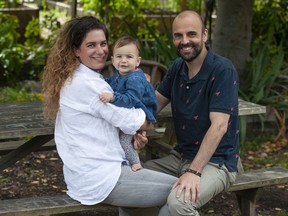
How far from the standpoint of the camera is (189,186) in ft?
12.8

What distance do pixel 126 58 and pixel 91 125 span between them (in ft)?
1.40

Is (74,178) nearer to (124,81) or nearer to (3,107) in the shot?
(124,81)

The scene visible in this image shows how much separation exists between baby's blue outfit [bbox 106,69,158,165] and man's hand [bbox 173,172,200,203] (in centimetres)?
28

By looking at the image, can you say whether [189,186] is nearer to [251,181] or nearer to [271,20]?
[251,181]

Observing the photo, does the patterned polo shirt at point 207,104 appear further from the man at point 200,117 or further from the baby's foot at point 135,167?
the baby's foot at point 135,167

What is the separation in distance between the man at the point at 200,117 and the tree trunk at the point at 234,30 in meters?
3.57

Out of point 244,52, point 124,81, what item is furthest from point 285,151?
point 124,81

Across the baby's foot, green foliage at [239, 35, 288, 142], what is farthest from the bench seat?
green foliage at [239, 35, 288, 142]

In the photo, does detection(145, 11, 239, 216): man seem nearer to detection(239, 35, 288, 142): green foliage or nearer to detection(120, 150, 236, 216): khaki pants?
detection(120, 150, 236, 216): khaki pants

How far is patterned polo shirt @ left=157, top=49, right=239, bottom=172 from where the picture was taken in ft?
13.4

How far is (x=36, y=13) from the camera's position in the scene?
441 inches

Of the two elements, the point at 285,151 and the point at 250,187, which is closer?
the point at 250,187

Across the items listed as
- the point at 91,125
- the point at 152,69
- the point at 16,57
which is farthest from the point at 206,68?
the point at 16,57

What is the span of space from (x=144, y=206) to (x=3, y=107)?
1682 mm
